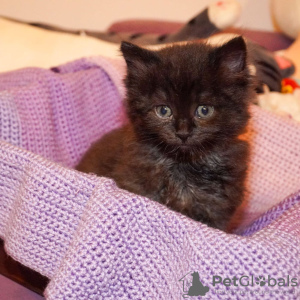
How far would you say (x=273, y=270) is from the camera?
99 cm

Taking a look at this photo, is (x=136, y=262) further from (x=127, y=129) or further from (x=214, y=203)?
(x=127, y=129)

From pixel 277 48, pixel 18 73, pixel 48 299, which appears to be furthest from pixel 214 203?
pixel 277 48

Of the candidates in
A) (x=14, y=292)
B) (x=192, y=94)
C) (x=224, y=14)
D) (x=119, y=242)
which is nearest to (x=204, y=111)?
(x=192, y=94)

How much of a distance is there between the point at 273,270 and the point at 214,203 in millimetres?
448

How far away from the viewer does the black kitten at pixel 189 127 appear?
1.28 meters

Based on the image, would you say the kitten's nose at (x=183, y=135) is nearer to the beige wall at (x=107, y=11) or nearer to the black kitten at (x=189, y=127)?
the black kitten at (x=189, y=127)

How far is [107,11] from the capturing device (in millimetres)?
3691

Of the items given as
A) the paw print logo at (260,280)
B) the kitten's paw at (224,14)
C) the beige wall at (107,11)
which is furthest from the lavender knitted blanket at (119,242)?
the beige wall at (107,11)

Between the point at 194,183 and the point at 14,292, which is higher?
the point at 194,183

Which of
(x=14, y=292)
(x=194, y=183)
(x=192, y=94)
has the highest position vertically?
(x=192, y=94)

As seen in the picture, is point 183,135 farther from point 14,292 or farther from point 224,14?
point 224,14

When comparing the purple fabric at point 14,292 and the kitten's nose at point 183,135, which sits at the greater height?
the kitten's nose at point 183,135

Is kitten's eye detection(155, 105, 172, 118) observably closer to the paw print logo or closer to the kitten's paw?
the paw print logo

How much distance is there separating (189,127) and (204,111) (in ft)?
0.23
